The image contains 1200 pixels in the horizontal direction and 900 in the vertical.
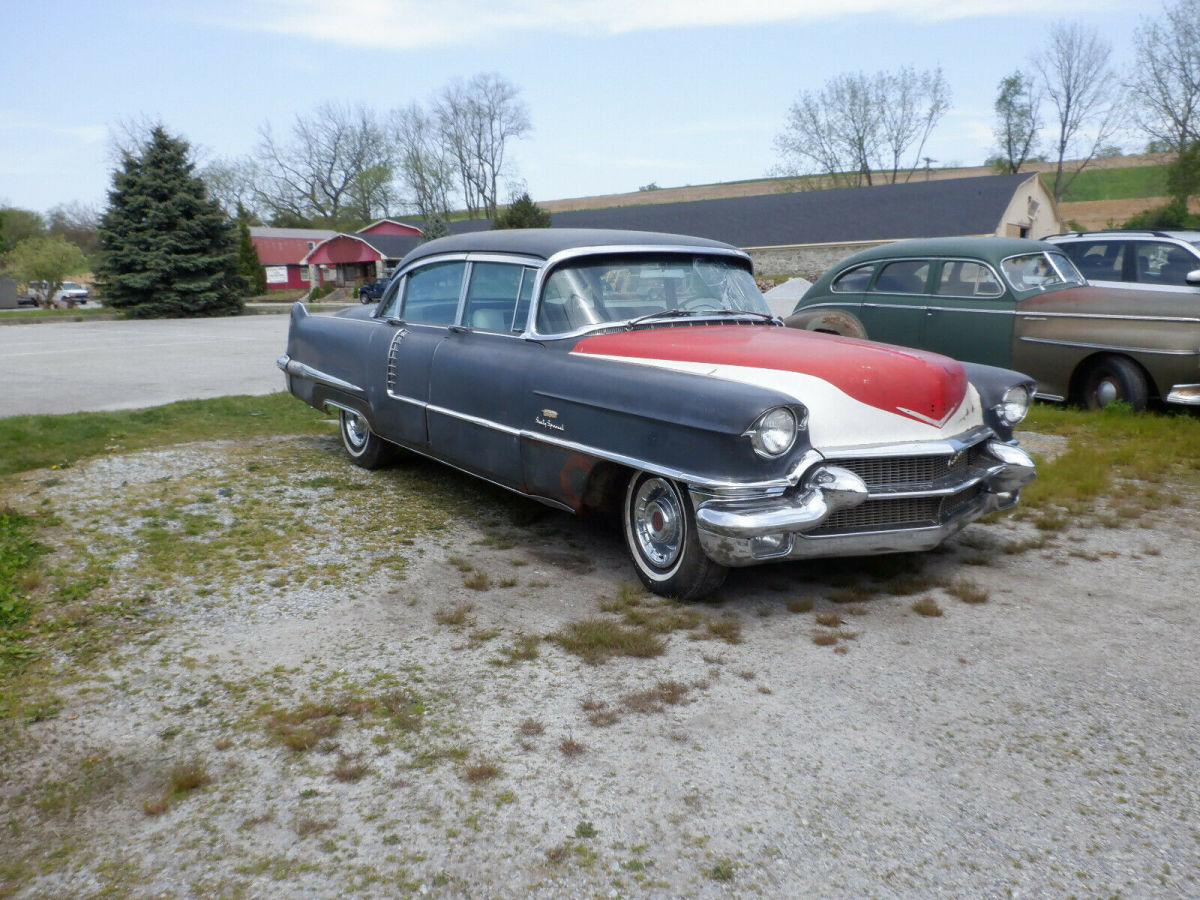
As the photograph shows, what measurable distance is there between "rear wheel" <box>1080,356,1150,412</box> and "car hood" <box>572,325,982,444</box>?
420 cm

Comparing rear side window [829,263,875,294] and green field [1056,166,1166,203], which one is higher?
green field [1056,166,1166,203]

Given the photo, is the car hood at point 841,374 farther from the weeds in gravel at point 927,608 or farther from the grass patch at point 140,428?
the grass patch at point 140,428

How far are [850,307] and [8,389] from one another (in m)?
9.26

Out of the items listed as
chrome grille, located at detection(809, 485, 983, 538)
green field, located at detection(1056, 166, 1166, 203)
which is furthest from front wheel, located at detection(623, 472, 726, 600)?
green field, located at detection(1056, 166, 1166, 203)

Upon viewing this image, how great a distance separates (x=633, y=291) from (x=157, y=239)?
32073mm

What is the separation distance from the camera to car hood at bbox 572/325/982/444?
13.2 ft

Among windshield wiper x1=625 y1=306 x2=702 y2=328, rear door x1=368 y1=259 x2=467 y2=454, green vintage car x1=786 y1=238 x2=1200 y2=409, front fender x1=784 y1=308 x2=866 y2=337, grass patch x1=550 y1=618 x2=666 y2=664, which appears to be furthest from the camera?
front fender x1=784 y1=308 x2=866 y2=337

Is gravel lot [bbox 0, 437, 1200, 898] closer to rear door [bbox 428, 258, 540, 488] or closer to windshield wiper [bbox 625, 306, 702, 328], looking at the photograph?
rear door [bbox 428, 258, 540, 488]

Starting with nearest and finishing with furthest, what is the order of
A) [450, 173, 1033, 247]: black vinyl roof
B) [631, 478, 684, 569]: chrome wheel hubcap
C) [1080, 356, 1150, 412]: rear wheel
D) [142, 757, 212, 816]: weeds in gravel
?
[142, 757, 212, 816]: weeds in gravel → [631, 478, 684, 569]: chrome wheel hubcap → [1080, 356, 1150, 412]: rear wheel → [450, 173, 1033, 247]: black vinyl roof

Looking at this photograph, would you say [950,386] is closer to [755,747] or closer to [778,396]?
[778,396]

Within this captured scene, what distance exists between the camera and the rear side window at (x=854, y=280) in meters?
9.26

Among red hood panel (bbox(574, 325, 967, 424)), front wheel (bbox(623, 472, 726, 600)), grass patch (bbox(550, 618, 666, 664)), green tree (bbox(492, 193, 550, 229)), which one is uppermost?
green tree (bbox(492, 193, 550, 229))

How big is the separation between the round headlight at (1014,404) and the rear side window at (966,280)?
4.05 m

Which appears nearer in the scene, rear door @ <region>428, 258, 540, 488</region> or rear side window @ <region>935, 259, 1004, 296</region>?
rear door @ <region>428, 258, 540, 488</region>
